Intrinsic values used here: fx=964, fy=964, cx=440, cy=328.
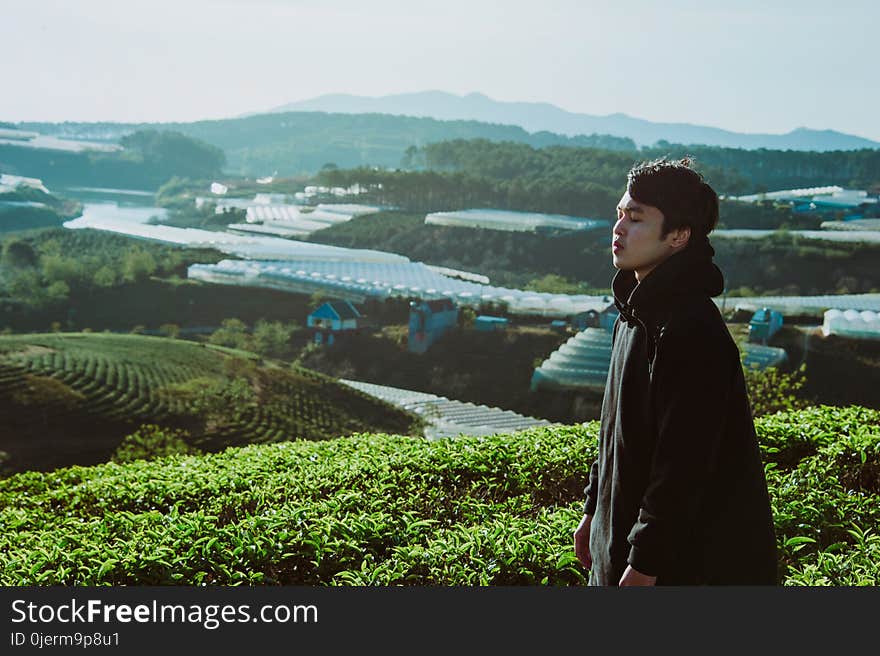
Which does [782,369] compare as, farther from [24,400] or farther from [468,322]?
[24,400]

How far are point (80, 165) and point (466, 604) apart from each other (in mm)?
6309

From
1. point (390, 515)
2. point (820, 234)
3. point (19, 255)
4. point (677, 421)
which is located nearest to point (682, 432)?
point (677, 421)

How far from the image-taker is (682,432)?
61.0 inches

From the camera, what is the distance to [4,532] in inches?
122

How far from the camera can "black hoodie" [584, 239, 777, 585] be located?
1555 millimetres

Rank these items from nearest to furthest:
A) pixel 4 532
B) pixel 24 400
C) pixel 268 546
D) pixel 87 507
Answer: pixel 268 546
pixel 4 532
pixel 87 507
pixel 24 400

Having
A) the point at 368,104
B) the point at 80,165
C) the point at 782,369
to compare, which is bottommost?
the point at 782,369

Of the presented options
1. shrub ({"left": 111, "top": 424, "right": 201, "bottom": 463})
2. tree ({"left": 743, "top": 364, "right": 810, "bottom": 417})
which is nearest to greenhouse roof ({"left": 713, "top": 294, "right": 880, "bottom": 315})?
tree ({"left": 743, "top": 364, "right": 810, "bottom": 417})

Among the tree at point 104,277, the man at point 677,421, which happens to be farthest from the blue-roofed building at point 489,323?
the man at point 677,421

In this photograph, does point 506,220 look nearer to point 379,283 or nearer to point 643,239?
point 379,283

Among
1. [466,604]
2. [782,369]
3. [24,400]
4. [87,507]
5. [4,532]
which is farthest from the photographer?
[782,369]

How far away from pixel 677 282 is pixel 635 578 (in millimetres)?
499

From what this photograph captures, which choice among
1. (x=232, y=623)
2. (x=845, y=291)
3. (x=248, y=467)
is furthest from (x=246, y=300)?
(x=232, y=623)

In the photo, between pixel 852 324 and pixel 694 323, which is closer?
pixel 694 323
